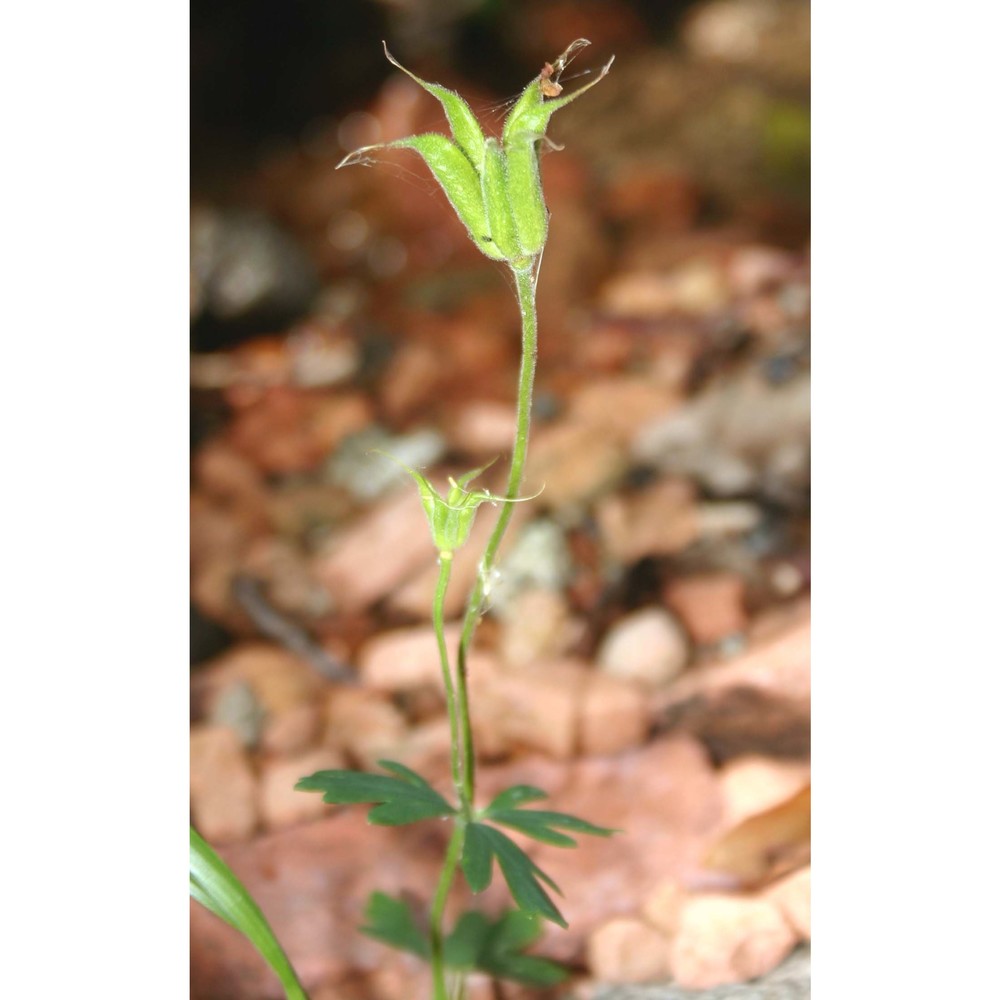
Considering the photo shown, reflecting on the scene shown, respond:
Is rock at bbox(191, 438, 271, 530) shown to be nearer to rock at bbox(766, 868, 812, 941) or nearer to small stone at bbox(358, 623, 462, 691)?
small stone at bbox(358, 623, 462, 691)

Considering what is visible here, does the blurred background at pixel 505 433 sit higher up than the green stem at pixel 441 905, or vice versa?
the blurred background at pixel 505 433

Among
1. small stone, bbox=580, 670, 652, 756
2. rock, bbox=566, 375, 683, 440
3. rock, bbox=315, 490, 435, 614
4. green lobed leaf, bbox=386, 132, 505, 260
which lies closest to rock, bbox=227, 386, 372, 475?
rock, bbox=315, 490, 435, 614

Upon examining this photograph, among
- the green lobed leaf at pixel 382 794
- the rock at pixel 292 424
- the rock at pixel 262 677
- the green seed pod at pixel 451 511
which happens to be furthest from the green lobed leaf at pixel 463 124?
the rock at pixel 292 424

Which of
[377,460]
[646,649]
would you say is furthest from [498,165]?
[377,460]

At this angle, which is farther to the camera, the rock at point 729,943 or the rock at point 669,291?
the rock at point 669,291

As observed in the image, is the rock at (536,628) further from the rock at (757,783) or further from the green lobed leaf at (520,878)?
the green lobed leaf at (520,878)
